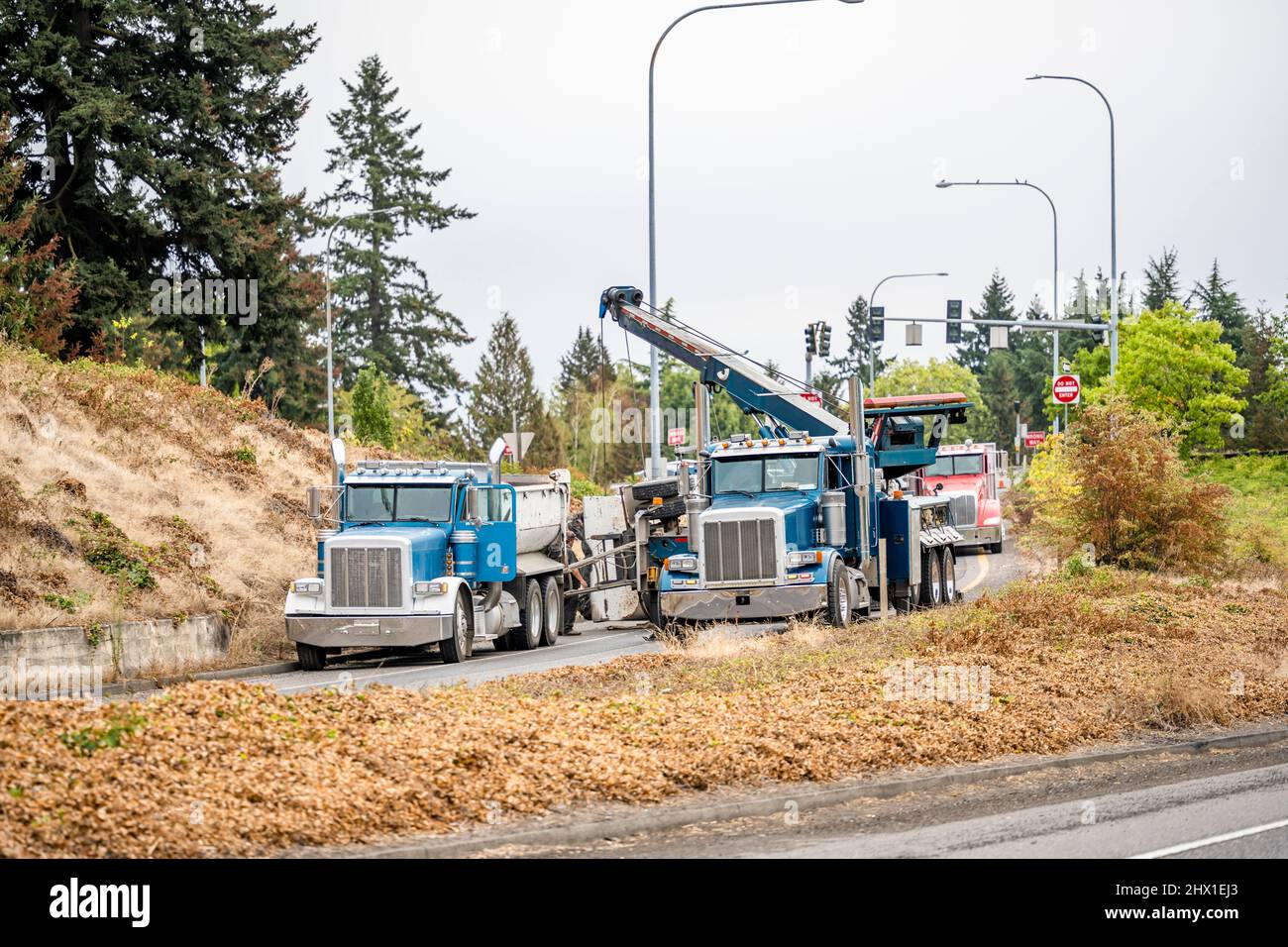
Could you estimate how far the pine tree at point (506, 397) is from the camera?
80.2 meters

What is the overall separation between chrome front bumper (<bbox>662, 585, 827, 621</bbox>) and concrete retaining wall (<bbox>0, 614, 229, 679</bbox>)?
6732mm

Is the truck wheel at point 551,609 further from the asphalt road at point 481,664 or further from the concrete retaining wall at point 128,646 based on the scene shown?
the concrete retaining wall at point 128,646

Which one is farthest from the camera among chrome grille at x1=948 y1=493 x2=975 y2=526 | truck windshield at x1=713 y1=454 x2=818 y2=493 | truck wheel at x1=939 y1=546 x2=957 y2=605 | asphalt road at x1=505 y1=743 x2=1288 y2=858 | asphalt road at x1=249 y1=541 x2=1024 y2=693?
chrome grille at x1=948 y1=493 x2=975 y2=526

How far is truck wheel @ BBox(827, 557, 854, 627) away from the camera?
22.7 m

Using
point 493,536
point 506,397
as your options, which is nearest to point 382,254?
point 506,397

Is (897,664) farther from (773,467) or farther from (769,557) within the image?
(773,467)

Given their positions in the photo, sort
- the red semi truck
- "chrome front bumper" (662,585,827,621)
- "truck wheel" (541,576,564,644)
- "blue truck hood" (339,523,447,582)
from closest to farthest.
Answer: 1. "blue truck hood" (339,523,447,582)
2. "chrome front bumper" (662,585,827,621)
3. "truck wheel" (541,576,564,644)
4. the red semi truck

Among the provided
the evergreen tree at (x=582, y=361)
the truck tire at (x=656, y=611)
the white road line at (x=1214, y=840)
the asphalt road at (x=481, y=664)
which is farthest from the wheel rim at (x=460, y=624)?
→ the evergreen tree at (x=582, y=361)

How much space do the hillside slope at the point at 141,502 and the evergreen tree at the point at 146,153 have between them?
463 centimetres

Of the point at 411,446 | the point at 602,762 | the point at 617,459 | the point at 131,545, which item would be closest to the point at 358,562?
the point at 131,545

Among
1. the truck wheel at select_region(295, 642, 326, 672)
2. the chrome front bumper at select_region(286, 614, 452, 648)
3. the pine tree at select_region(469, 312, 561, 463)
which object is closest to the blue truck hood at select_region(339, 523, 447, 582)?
the chrome front bumper at select_region(286, 614, 452, 648)

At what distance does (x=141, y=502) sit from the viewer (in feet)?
84.9

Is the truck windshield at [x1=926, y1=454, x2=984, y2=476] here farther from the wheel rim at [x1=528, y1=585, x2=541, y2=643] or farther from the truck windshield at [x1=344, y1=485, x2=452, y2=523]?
the truck windshield at [x1=344, y1=485, x2=452, y2=523]

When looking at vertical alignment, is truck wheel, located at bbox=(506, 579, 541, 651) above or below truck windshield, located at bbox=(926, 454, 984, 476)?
below
